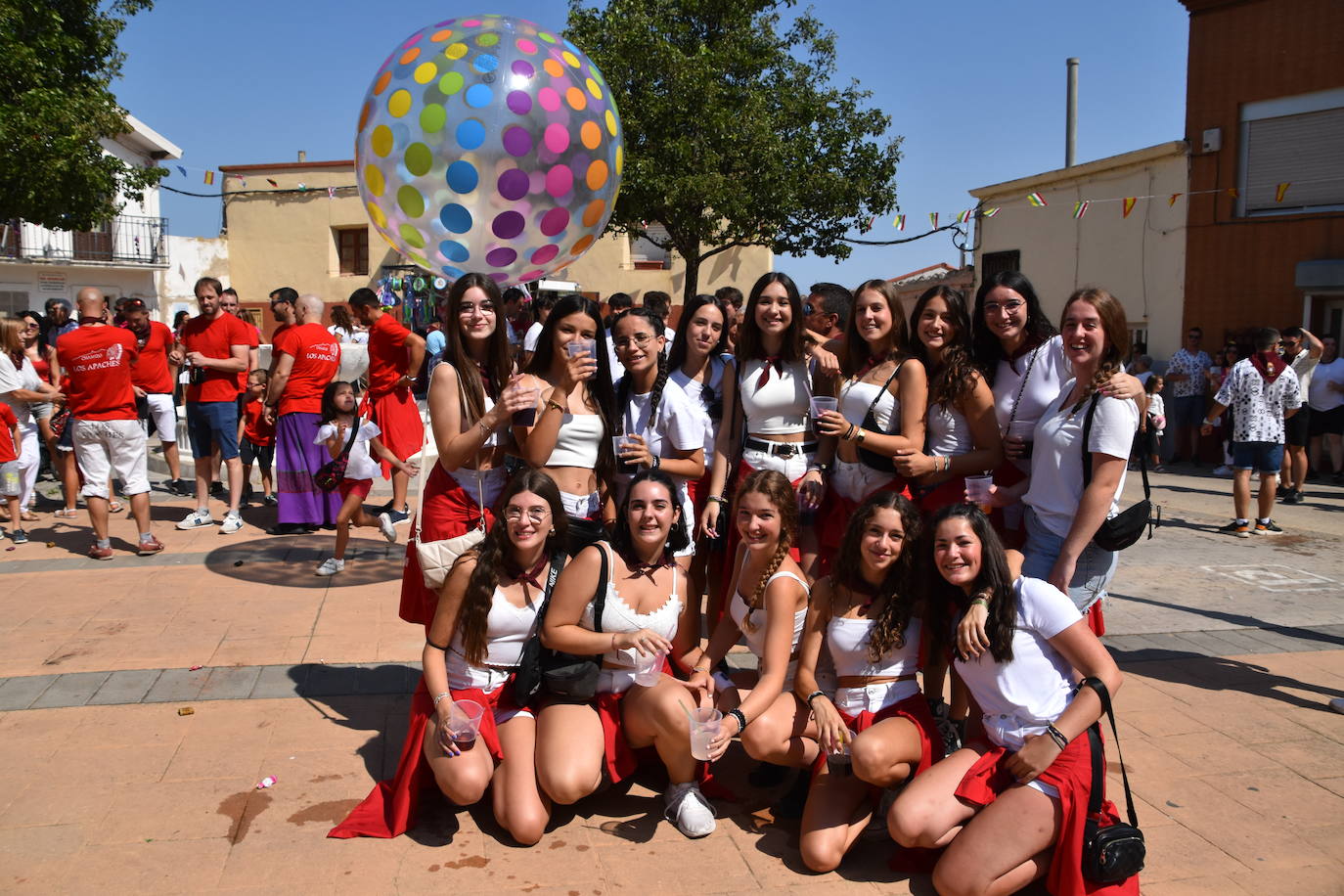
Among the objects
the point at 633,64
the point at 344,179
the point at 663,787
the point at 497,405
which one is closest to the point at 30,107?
the point at 633,64

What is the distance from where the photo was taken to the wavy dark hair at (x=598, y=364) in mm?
3852

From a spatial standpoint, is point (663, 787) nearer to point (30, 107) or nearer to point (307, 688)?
point (307, 688)

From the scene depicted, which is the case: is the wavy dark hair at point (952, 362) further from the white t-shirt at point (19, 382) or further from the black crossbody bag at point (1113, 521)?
the white t-shirt at point (19, 382)

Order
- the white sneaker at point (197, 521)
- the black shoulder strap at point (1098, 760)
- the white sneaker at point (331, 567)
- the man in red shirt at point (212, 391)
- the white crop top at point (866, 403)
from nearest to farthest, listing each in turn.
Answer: the black shoulder strap at point (1098, 760) → the white crop top at point (866, 403) → the white sneaker at point (331, 567) → the man in red shirt at point (212, 391) → the white sneaker at point (197, 521)

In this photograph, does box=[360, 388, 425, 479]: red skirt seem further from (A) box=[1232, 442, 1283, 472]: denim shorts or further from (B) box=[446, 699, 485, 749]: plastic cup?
(A) box=[1232, 442, 1283, 472]: denim shorts

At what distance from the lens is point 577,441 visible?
12.7ft

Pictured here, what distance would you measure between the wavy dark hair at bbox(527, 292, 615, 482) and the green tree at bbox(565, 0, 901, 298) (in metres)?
A: 13.0

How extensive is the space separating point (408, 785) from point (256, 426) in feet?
18.4

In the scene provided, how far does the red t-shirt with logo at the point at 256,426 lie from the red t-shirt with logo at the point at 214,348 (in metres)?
0.39

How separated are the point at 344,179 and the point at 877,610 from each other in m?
26.8

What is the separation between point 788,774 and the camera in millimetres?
3711

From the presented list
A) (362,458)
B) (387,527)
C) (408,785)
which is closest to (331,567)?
(387,527)

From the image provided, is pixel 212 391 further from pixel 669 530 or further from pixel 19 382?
pixel 669 530

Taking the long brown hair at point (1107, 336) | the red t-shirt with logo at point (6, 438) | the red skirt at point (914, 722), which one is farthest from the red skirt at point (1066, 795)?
the red t-shirt with logo at point (6, 438)
